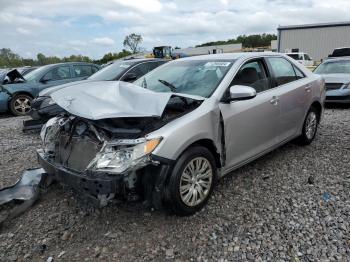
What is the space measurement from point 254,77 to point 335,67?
7.36 m

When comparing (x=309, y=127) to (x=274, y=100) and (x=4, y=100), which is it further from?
(x=4, y=100)

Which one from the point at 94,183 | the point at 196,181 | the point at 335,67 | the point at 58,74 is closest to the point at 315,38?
the point at 335,67

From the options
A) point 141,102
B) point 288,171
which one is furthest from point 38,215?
point 288,171

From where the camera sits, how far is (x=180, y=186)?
3316 mm

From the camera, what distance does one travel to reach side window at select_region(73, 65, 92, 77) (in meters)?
11.3

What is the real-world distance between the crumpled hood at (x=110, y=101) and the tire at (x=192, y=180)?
56 centimetres

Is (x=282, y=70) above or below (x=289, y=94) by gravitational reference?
above

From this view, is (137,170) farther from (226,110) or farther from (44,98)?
(44,98)

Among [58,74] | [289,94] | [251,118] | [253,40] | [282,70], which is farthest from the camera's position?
[253,40]

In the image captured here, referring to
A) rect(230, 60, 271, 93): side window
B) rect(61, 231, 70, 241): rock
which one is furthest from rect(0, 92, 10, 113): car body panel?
rect(230, 60, 271, 93): side window

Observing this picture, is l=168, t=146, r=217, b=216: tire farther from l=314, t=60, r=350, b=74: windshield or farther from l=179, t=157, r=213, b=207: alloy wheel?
l=314, t=60, r=350, b=74: windshield

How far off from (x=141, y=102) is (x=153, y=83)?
1165 mm

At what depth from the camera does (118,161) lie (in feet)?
10.1

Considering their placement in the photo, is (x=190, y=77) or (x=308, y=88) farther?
(x=308, y=88)
